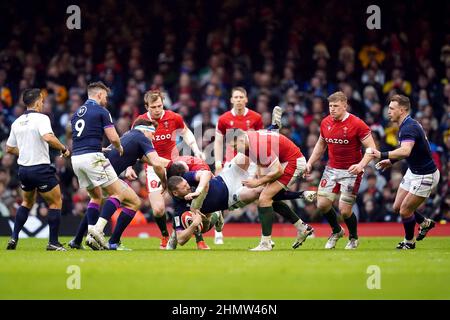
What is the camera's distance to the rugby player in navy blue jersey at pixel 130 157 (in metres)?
13.5

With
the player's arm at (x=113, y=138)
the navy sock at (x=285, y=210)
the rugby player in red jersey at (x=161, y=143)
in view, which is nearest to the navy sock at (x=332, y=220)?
the navy sock at (x=285, y=210)

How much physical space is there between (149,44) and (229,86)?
2730mm

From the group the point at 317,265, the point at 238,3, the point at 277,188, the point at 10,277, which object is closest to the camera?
the point at 10,277

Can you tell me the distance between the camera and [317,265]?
34.6ft

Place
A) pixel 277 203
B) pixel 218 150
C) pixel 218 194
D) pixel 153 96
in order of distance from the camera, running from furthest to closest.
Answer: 1. pixel 218 150
2. pixel 153 96
3. pixel 277 203
4. pixel 218 194

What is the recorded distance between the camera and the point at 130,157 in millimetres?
13703

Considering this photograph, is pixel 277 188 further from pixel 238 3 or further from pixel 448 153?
pixel 238 3

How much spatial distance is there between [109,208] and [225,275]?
14.2 ft

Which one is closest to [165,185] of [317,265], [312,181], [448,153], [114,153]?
[114,153]

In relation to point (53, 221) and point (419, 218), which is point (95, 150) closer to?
point (53, 221)

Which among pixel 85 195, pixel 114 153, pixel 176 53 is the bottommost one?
pixel 85 195

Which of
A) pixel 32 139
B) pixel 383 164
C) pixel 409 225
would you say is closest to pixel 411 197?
pixel 409 225

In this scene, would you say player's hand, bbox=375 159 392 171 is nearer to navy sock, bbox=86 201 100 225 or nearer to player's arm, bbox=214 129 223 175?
player's arm, bbox=214 129 223 175

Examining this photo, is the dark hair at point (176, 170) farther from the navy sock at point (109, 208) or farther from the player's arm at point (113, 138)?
the player's arm at point (113, 138)
